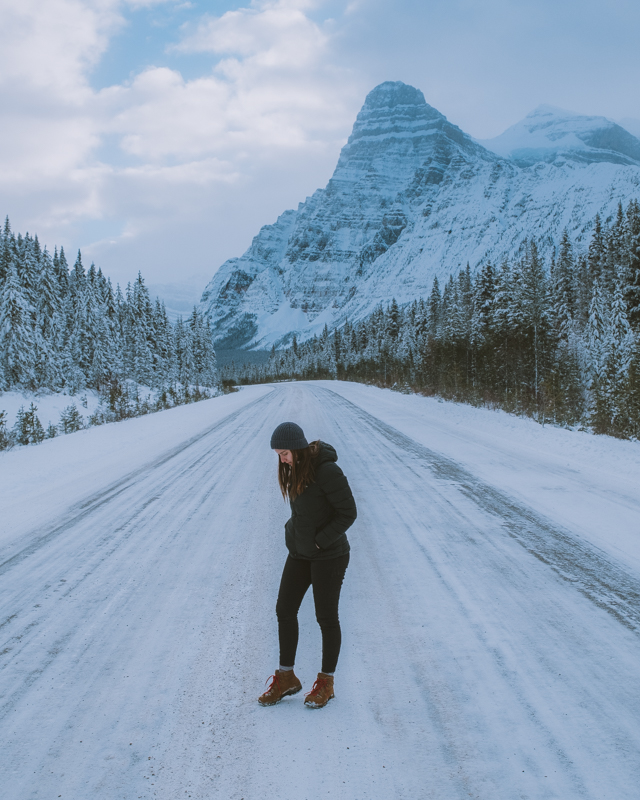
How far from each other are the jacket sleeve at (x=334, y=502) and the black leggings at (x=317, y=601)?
7.2 inches

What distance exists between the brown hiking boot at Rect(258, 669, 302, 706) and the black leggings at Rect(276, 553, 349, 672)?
0.20ft

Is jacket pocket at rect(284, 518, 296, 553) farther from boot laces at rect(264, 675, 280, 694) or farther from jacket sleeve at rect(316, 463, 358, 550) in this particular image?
boot laces at rect(264, 675, 280, 694)

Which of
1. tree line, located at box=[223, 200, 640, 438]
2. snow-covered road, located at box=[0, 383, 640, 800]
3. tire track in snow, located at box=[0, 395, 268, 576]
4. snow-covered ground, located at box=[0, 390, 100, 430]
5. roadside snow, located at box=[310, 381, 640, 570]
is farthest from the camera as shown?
snow-covered ground, located at box=[0, 390, 100, 430]

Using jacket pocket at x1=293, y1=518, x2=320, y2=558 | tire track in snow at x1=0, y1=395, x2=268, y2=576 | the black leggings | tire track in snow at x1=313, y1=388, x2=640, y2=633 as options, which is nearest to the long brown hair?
jacket pocket at x1=293, y1=518, x2=320, y2=558

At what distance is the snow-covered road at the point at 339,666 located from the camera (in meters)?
2.41

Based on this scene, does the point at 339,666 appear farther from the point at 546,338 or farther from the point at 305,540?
the point at 546,338

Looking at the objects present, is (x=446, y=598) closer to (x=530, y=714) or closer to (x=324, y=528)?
(x=530, y=714)

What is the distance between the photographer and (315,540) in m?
3.02

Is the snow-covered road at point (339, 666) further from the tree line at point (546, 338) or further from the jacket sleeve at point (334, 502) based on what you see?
the tree line at point (546, 338)

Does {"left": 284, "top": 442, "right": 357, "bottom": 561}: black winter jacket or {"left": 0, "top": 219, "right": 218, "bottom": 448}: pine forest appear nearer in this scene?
{"left": 284, "top": 442, "right": 357, "bottom": 561}: black winter jacket

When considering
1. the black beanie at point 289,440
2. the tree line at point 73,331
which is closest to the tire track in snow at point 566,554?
the black beanie at point 289,440

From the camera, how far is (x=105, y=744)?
103 inches

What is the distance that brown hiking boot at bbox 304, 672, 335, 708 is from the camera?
2906 mm

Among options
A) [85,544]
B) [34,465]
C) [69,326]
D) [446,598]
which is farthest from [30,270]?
[446,598]
